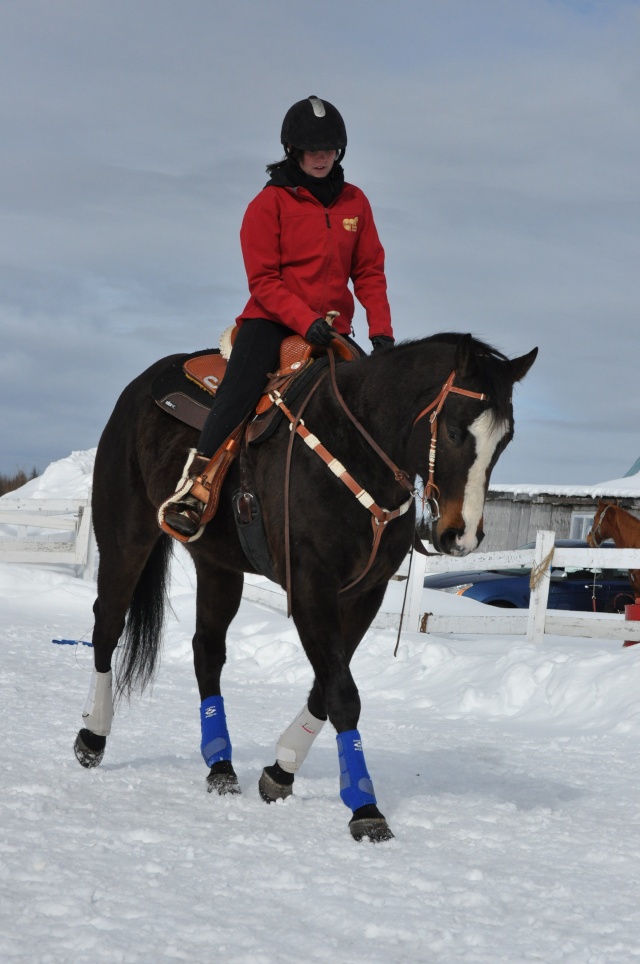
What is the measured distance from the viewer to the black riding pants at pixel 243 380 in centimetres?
485

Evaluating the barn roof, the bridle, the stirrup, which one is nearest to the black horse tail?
the stirrup

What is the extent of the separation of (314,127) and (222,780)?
10.2 feet

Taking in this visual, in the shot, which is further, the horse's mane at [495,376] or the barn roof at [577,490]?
the barn roof at [577,490]

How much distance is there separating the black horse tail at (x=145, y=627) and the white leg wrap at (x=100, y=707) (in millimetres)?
403

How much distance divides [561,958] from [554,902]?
0.50 m

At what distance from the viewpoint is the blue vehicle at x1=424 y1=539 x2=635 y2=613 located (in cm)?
1627

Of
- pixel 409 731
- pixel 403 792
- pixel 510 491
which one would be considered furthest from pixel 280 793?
pixel 510 491

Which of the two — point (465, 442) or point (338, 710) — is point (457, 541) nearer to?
point (465, 442)

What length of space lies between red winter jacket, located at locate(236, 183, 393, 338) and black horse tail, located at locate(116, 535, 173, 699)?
68.9 inches

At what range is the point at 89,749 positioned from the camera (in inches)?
208

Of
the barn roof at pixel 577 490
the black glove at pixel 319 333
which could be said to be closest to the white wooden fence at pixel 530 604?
the black glove at pixel 319 333

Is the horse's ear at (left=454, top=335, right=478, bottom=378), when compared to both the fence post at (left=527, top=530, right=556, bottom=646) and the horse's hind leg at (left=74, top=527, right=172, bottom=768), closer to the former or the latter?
the horse's hind leg at (left=74, top=527, right=172, bottom=768)

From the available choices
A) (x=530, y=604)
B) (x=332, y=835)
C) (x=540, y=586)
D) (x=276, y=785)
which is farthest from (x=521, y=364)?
(x=530, y=604)

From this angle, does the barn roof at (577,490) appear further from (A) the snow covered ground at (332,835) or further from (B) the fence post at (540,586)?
(A) the snow covered ground at (332,835)
